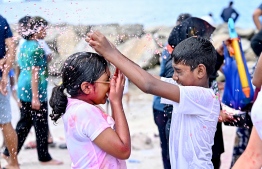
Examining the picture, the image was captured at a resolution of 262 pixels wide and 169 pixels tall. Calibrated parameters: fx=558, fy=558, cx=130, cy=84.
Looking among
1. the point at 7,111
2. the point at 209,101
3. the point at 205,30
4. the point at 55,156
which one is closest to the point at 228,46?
the point at 205,30

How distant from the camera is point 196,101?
3006mm

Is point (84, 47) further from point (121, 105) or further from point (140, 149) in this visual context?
point (121, 105)

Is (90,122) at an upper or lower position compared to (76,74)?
lower

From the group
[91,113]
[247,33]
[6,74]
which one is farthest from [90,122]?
[247,33]

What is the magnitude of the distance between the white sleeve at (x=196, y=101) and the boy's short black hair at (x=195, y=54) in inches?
6.6

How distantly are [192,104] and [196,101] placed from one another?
0.10ft

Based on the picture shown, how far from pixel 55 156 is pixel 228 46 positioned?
2.73 m

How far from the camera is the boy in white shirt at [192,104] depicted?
297cm

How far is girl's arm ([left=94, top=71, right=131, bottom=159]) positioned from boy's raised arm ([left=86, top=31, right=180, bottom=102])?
11cm

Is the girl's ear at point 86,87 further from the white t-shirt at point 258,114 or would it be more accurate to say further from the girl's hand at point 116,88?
the white t-shirt at point 258,114

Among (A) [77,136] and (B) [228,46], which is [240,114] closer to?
(B) [228,46]

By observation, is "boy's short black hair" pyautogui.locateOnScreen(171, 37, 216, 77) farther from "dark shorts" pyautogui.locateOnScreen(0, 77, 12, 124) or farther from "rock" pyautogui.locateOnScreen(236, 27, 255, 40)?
"rock" pyautogui.locateOnScreen(236, 27, 255, 40)

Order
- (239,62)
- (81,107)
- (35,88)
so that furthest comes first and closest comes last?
(35,88), (239,62), (81,107)

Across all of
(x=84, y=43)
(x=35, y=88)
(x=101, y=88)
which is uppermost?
(x=101, y=88)
